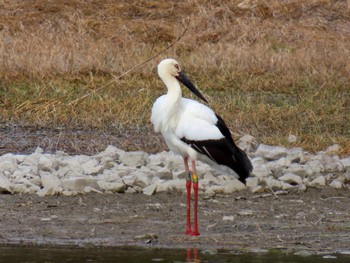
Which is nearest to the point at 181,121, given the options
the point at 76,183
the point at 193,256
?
the point at 193,256

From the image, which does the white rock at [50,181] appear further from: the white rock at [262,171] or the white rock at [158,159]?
the white rock at [262,171]

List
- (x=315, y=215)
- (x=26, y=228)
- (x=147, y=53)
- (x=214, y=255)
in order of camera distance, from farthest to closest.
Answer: (x=147, y=53) < (x=315, y=215) < (x=26, y=228) < (x=214, y=255)

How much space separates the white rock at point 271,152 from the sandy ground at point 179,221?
0.94 m

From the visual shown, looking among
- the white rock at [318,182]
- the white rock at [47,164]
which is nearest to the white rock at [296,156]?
the white rock at [318,182]

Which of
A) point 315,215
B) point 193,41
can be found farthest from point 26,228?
point 193,41

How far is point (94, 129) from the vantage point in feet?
36.5

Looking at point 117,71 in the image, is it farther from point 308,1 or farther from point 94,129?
point 308,1

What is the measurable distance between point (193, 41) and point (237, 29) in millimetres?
856

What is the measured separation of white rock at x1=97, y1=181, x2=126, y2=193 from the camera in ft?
28.8

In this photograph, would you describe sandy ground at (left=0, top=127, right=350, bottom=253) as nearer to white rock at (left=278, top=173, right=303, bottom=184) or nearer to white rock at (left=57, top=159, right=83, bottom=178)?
white rock at (left=278, top=173, right=303, bottom=184)

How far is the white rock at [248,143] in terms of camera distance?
33.8 ft

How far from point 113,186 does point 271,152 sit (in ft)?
5.98

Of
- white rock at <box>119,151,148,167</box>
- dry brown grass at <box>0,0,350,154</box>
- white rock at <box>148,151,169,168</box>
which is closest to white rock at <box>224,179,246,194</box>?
white rock at <box>148,151,169,168</box>

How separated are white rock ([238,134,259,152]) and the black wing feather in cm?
227
